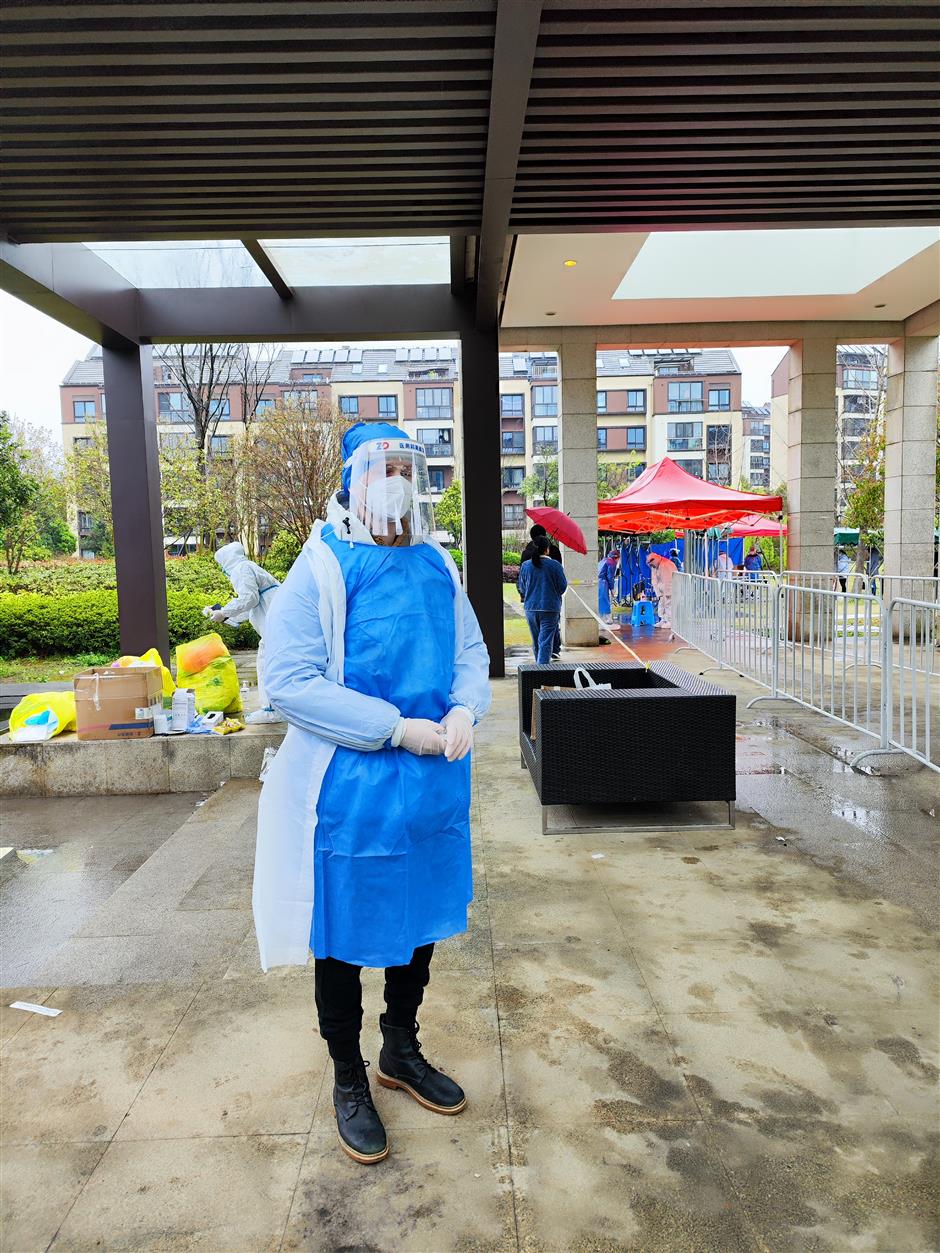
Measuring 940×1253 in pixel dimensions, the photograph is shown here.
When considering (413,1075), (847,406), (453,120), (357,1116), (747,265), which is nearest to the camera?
(357,1116)

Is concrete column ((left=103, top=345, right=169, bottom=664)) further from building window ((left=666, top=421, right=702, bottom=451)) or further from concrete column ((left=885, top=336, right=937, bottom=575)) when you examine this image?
building window ((left=666, top=421, right=702, bottom=451))

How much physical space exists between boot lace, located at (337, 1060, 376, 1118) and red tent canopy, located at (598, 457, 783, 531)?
10.8 metres

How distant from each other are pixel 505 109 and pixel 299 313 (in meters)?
5.04

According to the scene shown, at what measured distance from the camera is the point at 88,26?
4227 millimetres

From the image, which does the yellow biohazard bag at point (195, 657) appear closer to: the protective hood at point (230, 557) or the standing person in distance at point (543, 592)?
the protective hood at point (230, 557)

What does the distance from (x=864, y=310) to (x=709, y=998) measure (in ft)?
38.0

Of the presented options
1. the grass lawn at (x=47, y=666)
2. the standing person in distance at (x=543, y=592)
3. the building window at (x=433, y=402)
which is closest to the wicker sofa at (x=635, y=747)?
the standing person in distance at (x=543, y=592)

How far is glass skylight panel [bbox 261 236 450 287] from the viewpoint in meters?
8.35

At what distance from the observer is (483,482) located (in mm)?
9680

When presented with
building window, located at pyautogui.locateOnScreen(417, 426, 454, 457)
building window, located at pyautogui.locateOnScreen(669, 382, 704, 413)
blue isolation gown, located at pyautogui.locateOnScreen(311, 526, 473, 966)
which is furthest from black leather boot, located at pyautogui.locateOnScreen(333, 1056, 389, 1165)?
building window, located at pyautogui.locateOnScreen(669, 382, 704, 413)

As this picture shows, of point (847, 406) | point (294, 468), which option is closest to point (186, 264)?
point (294, 468)

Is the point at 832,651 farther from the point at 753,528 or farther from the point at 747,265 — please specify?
the point at 753,528

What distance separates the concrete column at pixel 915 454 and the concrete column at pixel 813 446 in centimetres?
93

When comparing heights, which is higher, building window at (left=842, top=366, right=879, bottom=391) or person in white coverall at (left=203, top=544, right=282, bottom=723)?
building window at (left=842, top=366, right=879, bottom=391)
